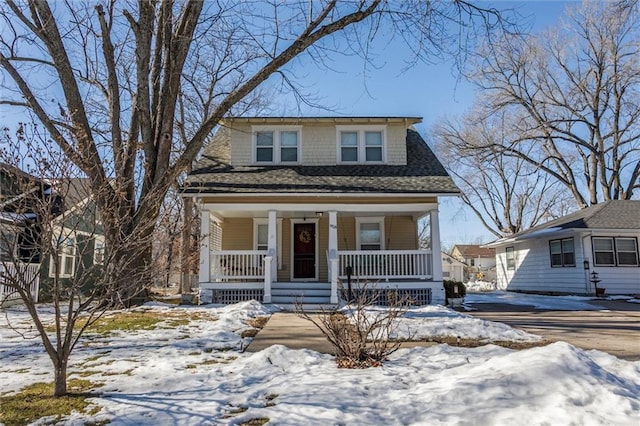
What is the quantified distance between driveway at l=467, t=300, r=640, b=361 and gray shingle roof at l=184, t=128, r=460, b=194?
3540 mm

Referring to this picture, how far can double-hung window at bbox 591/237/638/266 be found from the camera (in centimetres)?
1582

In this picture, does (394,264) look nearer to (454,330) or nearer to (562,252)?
(454,330)

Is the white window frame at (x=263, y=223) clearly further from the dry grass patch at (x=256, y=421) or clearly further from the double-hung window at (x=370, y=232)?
the dry grass patch at (x=256, y=421)

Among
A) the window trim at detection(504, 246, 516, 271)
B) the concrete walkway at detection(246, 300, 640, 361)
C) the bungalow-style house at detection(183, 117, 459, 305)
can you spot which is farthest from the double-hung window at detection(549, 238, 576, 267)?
the bungalow-style house at detection(183, 117, 459, 305)

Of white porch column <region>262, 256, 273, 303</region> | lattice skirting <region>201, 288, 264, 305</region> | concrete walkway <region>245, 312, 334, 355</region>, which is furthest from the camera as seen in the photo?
lattice skirting <region>201, 288, 264, 305</region>

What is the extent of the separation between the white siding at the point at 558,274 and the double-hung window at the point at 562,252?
0.19 m

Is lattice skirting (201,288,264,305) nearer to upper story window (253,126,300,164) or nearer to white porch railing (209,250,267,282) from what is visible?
white porch railing (209,250,267,282)

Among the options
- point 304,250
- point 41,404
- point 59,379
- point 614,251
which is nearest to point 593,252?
point 614,251

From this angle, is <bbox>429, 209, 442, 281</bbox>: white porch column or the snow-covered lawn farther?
<bbox>429, 209, 442, 281</bbox>: white porch column

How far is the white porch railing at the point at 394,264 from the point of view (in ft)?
37.4

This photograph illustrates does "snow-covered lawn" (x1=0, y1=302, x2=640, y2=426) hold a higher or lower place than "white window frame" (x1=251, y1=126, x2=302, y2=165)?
lower

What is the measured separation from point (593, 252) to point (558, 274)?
1.79m

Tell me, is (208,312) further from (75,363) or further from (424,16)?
(424,16)

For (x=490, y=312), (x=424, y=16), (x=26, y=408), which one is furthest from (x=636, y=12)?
(x=26, y=408)
